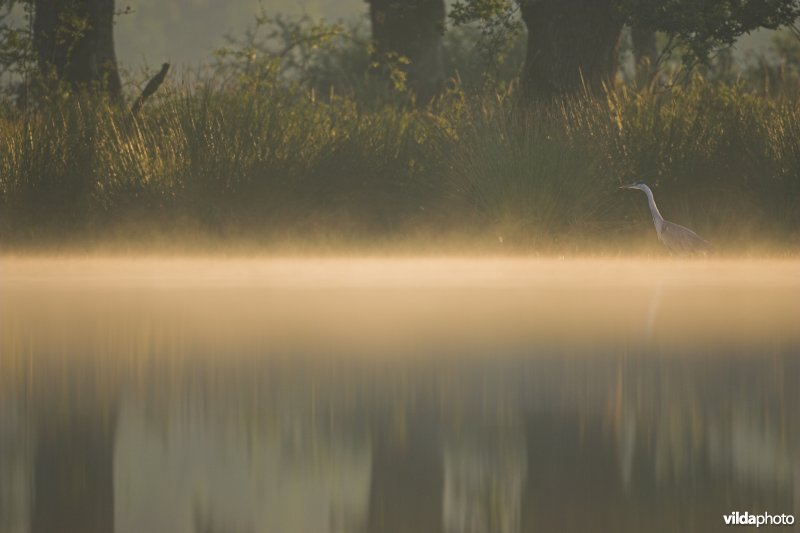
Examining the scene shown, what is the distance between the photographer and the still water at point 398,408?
17.5 feet

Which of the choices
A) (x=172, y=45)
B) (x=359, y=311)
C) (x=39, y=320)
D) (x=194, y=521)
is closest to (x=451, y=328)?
(x=359, y=311)

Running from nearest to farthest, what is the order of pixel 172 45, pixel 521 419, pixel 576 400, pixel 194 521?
1. pixel 194 521
2. pixel 521 419
3. pixel 576 400
4. pixel 172 45

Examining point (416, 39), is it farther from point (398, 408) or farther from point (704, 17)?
point (398, 408)

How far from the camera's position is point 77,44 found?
72.4 ft

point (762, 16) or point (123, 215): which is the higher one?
point (762, 16)

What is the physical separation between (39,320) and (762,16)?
34.0 ft

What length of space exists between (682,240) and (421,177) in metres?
3.47

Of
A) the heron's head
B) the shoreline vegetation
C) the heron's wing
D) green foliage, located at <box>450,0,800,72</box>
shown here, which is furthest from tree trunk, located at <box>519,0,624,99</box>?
the heron's wing

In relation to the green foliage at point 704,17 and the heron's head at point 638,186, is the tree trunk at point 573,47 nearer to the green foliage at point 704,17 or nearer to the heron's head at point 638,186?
the green foliage at point 704,17

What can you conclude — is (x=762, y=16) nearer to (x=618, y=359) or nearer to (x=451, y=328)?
(x=451, y=328)

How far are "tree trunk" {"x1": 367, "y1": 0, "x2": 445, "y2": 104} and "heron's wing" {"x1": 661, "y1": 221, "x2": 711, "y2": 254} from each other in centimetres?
976

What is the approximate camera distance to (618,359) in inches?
353

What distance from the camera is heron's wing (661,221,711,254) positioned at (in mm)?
15031

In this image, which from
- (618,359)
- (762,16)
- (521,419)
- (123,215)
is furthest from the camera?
→ (762,16)
